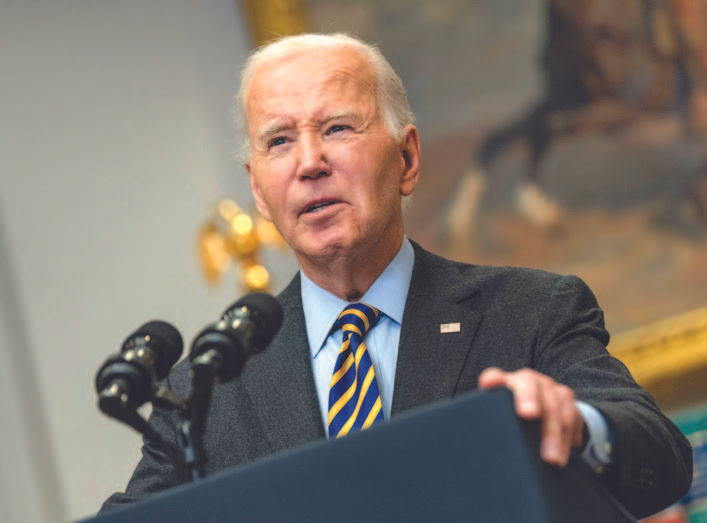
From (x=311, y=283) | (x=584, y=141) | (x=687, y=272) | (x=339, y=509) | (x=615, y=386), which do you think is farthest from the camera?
(x=584, y=141)

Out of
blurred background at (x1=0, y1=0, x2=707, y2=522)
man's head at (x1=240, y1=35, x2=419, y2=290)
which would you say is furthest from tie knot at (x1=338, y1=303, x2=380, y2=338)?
blurred background at (x1=0, y1=0, x2=707, y2=522)

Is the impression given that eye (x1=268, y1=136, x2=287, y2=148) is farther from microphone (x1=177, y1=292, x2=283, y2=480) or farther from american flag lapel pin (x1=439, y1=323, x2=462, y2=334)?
microphone (x1=177, y1=292, x2=283, y2=480)

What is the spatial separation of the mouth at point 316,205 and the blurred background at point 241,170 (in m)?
2.93

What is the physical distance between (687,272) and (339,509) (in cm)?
389

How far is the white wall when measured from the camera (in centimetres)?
597

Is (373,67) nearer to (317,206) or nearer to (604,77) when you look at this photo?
(317,206)

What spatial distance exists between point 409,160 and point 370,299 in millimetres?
478

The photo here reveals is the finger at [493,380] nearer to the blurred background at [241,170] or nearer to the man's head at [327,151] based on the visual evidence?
the man's head at [327,151]

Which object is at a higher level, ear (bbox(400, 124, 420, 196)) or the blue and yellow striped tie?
ear (bbox(400, 124, 420, 196))

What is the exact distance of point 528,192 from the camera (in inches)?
214

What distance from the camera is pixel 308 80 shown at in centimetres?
260

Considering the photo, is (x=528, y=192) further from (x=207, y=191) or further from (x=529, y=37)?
(x=207, y=191)

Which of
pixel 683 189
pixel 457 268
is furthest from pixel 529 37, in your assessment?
pixel 457 268

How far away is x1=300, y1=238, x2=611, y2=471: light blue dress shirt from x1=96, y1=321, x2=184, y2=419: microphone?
626mm
